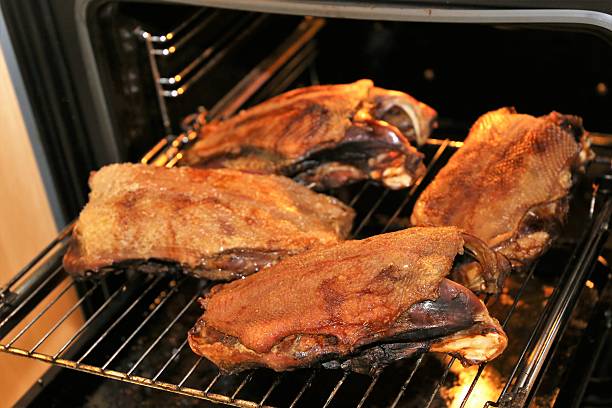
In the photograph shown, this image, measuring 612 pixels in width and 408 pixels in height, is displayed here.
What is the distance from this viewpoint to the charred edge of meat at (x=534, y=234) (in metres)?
1.82

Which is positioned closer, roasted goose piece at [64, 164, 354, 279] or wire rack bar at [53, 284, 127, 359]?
wire rack bar at [53, 284, 127, 359]

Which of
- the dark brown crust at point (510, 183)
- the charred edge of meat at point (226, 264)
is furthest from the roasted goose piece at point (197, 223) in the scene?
the dark brown crust at point (510, 183)

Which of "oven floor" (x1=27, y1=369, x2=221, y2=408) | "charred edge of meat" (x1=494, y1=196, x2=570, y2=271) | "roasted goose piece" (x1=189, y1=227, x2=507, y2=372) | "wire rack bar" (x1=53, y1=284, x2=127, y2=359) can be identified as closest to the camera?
"roasted goose piece" (x1=189, y1=227, x2=507, y2=372)

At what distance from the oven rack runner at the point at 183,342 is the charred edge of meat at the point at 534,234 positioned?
0.17 feet

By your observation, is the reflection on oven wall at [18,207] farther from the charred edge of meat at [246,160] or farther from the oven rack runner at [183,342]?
the charred edge of meat at [246,160]

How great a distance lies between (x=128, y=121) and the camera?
7.27ft

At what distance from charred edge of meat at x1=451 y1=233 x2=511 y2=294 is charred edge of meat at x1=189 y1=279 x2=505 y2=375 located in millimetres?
144

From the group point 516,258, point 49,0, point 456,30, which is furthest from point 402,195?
point 49,0

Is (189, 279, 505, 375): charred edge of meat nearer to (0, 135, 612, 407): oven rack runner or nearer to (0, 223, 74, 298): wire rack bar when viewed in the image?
(0, 135, 612, 407): oven rack runner

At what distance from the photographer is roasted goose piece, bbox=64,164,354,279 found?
182 centimetres

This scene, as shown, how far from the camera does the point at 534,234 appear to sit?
1.83 m

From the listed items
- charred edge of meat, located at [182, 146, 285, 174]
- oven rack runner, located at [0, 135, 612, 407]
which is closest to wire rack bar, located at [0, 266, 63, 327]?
oven rack runner, located at [0, 135, 612, 407]

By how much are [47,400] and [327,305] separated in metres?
0.81

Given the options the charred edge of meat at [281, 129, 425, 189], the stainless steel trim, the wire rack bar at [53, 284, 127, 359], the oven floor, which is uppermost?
the stainless steel trim
